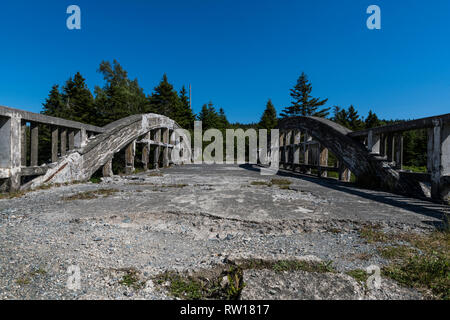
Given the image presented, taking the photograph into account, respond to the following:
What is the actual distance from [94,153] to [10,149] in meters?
2.00

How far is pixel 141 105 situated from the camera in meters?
25.5

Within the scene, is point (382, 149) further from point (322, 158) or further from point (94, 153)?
point (94, 153)

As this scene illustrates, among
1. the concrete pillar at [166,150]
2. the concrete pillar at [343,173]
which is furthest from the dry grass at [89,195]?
the concrete pillar at [166,150]

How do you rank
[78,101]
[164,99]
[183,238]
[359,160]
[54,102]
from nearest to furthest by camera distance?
1. [183,238]
2. [359,160]
3. [78,101]
4. [54,102]
5. [164,99]

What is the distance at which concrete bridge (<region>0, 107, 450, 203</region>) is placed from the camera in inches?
147

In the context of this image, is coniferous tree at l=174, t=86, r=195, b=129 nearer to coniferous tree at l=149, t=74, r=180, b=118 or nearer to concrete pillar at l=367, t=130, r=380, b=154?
coniferous tree at l=149, t=74, r=180, b=118

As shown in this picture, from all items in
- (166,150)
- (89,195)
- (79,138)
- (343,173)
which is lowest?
(89,195)

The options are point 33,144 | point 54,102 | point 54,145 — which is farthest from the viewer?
point 54,102

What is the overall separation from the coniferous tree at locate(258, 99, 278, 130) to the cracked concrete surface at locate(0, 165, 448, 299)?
136 ft

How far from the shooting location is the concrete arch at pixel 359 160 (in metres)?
4.37

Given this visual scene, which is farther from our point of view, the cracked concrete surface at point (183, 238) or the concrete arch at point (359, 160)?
the concrete arch at point (359, 160)

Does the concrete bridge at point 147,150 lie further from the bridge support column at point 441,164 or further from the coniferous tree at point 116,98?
the coniferous tree at point 116,98

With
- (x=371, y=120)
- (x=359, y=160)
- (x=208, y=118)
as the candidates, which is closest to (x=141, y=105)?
(x=208, y=118)

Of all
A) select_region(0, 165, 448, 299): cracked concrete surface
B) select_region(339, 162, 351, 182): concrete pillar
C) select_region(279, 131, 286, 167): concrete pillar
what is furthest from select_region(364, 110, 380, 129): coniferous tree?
select_region(0, 165, 448, 299): cracked concrete surface
